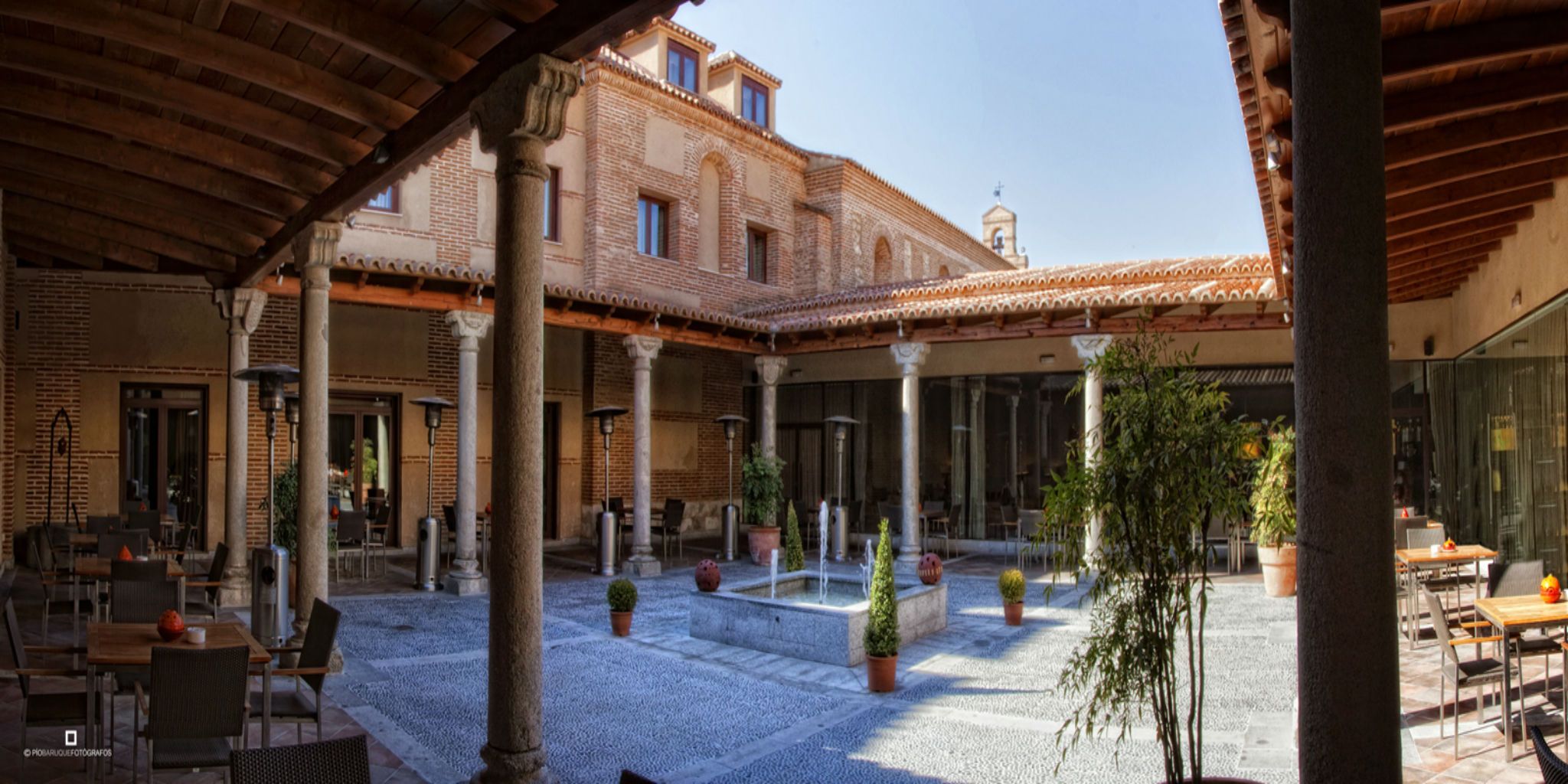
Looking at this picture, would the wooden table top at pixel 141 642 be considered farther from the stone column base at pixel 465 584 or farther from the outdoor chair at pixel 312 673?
the stone column base at pixel 465 584

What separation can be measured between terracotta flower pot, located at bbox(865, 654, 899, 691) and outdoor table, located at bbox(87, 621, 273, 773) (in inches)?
146

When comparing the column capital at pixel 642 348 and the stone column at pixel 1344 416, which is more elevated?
the column capital at pixel 642 348

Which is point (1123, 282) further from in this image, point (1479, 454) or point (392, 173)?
point (392, 173)

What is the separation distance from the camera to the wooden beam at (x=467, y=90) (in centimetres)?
358

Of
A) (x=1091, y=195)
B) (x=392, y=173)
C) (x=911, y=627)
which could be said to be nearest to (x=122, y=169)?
(x=392, y=173)

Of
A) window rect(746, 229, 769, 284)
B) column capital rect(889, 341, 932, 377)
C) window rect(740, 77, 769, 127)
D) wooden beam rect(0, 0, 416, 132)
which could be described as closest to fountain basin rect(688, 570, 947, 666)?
column capital rect(889, 341, 932, 377)

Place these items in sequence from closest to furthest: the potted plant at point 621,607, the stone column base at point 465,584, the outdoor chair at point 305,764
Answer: the outdoor chair at point 305,764 < the potted plant at point 621,607 < the stone column base at point 465,584

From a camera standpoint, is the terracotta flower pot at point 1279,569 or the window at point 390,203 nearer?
the terracotta flower pot at point 1279,569

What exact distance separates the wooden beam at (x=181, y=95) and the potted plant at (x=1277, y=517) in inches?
313

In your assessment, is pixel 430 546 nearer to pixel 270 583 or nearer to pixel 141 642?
pixel 270 583

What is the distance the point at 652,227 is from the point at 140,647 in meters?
12.7

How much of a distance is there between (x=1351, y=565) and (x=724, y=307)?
51.6 ft

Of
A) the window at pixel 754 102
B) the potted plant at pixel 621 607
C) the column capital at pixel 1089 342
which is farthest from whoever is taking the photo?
the window at pixel 754 102

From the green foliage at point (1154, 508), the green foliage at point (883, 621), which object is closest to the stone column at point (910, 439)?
the green foliage at point (883, 621)
